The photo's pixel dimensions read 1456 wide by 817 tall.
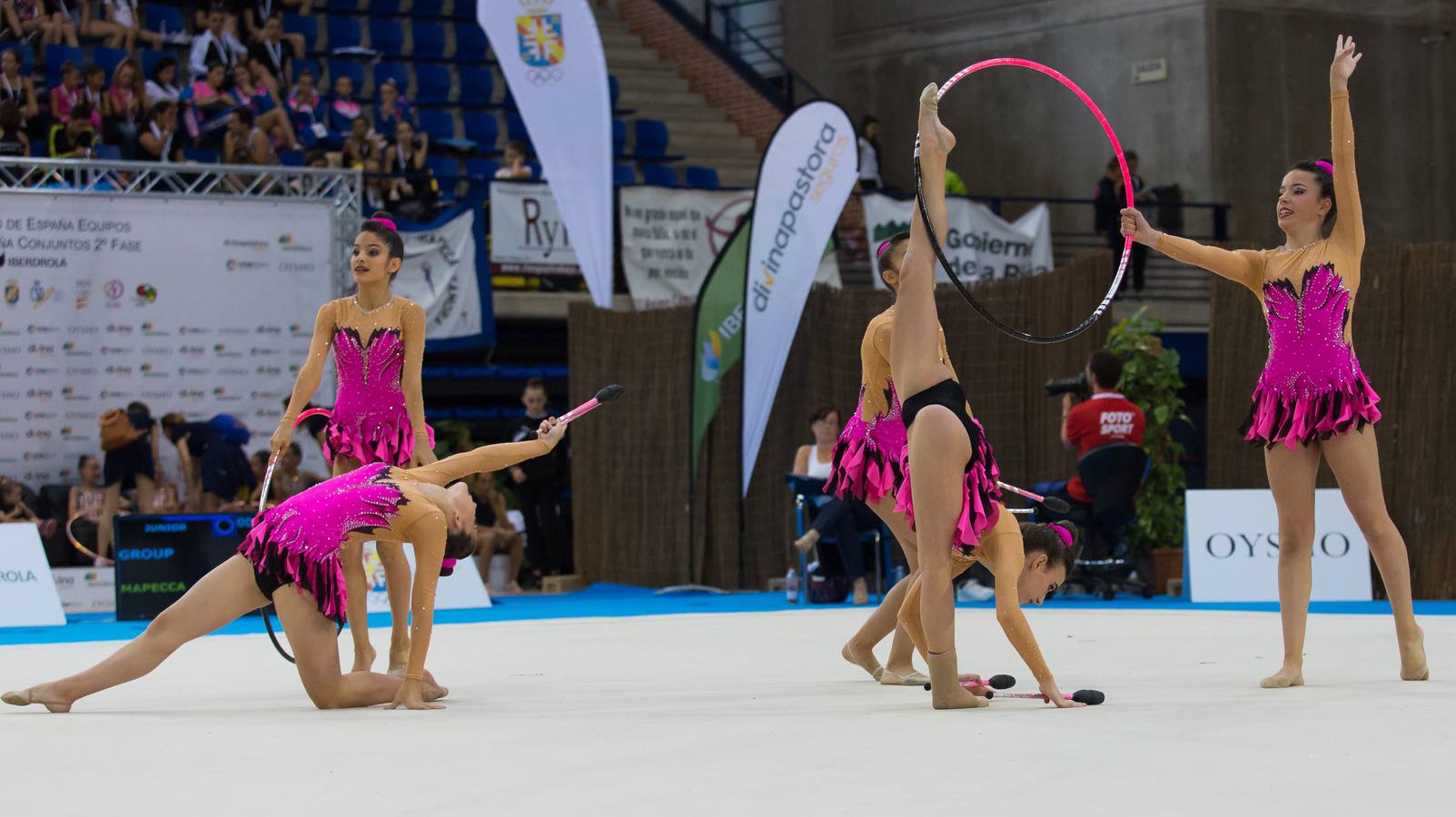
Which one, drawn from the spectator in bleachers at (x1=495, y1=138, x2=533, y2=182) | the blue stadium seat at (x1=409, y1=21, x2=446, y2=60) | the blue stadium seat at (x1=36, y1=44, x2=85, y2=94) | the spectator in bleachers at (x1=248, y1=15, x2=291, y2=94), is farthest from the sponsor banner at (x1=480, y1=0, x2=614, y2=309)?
the blue stadium seat at (x1=409, y1=21, x2=446, y2=60)

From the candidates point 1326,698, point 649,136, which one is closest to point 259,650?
point 1326,698

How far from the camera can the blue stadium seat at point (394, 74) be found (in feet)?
57.5

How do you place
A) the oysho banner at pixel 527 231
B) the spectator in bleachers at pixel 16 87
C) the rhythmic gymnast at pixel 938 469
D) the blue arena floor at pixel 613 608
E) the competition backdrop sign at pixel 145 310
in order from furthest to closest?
the spectator in bleachers at pixel 16 87 → the oysho banner at pixel 527 231 → the competition backdrop sign at pixel 145 310 → the blue arena floor at pixel 613 608 → the rhythmic gymnast at pixel 938 469

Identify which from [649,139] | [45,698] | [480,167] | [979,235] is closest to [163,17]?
[480,167]

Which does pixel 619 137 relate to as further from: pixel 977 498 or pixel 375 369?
pixel 977 498

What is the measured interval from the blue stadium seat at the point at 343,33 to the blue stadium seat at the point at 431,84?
66cm

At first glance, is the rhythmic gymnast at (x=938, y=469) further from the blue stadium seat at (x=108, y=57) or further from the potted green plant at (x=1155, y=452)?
the blue stadium seat at (x=108, y=57)

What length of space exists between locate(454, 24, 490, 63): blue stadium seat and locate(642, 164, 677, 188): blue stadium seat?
247 centimetres

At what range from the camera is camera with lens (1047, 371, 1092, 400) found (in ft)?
33.6

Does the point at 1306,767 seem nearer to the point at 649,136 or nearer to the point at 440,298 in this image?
the point at 440,298

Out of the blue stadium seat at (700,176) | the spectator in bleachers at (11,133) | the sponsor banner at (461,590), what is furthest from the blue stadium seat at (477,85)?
the sponsor banner at (461,590)

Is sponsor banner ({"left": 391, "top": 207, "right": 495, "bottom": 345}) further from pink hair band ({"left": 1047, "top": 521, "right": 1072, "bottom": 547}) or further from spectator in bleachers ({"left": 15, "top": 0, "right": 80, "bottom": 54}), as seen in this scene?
pink hair band ({"left": 1047, "top": 521, "right": 1072, "bottom": 547})

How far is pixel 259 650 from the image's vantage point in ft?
24.1

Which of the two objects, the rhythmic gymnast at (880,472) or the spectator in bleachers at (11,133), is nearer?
the rhythmic gymnast at (880,472)
